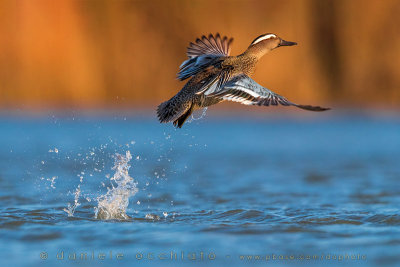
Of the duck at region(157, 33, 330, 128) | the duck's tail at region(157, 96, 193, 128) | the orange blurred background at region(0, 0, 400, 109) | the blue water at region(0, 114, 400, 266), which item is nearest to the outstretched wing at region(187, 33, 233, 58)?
the duck at region(157, 33, 330, 128)

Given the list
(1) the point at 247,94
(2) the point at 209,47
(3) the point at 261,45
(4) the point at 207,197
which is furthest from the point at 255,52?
(4) the point at 207,197

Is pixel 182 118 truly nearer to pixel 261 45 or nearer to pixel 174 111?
pixel 174 111

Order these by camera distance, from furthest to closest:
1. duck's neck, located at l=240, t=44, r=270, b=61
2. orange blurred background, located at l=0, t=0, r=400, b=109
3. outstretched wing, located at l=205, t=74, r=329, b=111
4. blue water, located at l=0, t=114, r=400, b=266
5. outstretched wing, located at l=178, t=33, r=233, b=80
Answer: orange blurred background, located at l=0, t=0, r=400, b=109 < outstretched wing, located at l=178, t=33, r=233, b=80 < duck's neck, located at l=240, t=44, r=270, b=61 < outstretched wing, located at l=205, t=74, r=329, b=111 < blue water, located at l=0, t=114, r=400, b=266

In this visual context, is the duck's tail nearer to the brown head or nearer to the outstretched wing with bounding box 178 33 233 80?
the outstretched wing with bounding box 178 33 233 80

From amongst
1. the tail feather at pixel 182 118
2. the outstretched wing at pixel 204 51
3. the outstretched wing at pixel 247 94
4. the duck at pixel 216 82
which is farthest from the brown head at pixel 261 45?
the tail feather at pixel 182 118

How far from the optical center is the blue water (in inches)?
182

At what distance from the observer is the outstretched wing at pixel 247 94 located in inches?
195

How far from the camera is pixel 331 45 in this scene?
24016mm

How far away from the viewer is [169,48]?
24.3 meters

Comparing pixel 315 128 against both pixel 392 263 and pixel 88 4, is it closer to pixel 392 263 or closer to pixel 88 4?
pixel 88 4

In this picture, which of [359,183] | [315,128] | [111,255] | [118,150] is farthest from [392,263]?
[315,128]

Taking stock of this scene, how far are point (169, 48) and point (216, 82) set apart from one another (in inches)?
758

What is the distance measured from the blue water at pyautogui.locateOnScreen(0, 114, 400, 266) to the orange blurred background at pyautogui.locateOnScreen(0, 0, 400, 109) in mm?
7410

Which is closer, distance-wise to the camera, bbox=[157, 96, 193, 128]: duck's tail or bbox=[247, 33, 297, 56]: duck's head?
bbox=[157, 96, 193, 128]: duck's tail
